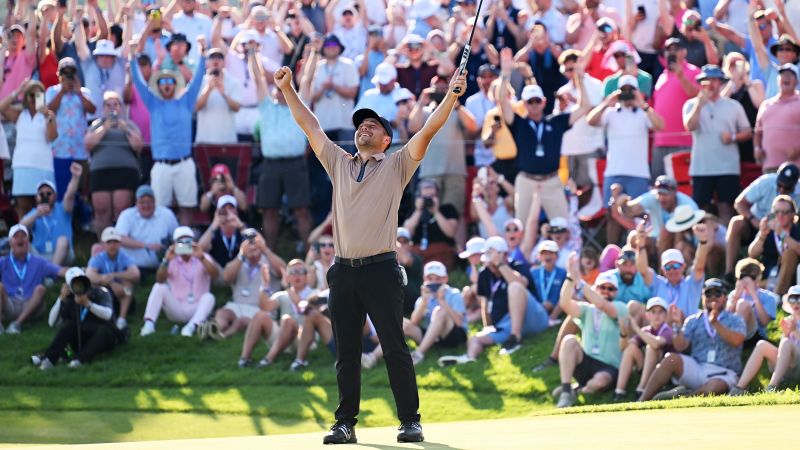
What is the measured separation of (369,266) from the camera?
30.9 feet

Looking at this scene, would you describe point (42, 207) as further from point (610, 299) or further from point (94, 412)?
point (610, 299)

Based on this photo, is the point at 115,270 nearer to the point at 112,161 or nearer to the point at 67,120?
the point at 112,161

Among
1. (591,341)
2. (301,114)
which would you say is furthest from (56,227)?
(301,114)

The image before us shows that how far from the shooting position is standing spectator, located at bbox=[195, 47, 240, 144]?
63.7 ft

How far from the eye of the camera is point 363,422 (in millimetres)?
15758

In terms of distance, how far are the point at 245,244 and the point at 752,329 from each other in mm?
5939

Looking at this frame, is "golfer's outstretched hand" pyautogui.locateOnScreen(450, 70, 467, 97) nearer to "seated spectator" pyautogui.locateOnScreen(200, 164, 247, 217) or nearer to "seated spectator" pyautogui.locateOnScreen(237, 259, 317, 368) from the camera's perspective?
"seated spectator" pyautogui.locateOnScreen(237, 259, 317, 368)

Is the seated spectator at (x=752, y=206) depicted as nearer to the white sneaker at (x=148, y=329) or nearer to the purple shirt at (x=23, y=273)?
the white sneaker at (x=148, y=329)

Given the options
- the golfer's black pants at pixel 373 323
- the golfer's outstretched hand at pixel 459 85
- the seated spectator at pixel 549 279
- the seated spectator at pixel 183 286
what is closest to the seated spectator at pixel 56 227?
the seated spectator at pixel 183 286

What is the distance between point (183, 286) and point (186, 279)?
9cm

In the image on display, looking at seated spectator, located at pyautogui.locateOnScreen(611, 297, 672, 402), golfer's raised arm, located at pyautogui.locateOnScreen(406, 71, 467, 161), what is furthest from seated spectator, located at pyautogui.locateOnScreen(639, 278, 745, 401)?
golfer's raised arm, located at pyautogui.locateOnScreen(406, 71, 467, 161)

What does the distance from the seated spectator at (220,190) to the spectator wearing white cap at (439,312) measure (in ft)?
10.2

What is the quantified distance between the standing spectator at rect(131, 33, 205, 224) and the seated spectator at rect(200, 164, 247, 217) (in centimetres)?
16

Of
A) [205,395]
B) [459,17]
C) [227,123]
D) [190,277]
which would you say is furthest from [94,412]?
[459,17]
